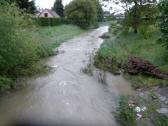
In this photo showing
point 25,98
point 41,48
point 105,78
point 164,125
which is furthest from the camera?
point 41,48

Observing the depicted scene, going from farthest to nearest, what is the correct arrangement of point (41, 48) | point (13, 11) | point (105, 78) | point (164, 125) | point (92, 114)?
point (41, 48) → point (105, 78) → point (13, 11) → point (92, 114) → point (164, 125)

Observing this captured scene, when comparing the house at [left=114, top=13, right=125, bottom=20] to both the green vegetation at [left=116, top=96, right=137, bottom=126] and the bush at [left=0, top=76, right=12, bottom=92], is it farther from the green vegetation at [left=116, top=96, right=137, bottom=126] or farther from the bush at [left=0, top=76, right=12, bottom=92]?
the green vegetation at [left=116, top=96, right=137, bottom=126]

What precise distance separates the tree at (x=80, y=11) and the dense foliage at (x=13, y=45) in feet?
117

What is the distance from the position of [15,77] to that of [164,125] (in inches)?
292

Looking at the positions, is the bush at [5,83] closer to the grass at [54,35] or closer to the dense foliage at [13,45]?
the dense foliage at [13,45]

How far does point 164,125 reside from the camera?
8.17 m

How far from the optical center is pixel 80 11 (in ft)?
162

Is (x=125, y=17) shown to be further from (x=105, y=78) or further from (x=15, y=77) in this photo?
(x=15, y=77)

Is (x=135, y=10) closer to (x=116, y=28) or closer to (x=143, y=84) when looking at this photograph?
(x=116, y=28)

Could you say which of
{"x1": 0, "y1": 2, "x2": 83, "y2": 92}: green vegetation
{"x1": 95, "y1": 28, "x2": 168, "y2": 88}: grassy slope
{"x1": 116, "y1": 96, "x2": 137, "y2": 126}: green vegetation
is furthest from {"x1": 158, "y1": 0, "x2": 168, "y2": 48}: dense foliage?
{"x1": 0, "y1": 2, "x2": 83, "y2": 92}: green vegetation

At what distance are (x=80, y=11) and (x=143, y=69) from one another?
1430 inches

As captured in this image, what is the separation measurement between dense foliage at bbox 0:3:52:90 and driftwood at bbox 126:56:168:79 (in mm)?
5256

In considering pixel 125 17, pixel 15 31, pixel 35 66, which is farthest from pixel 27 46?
pixel 125 17

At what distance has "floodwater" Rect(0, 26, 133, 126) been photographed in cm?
922
